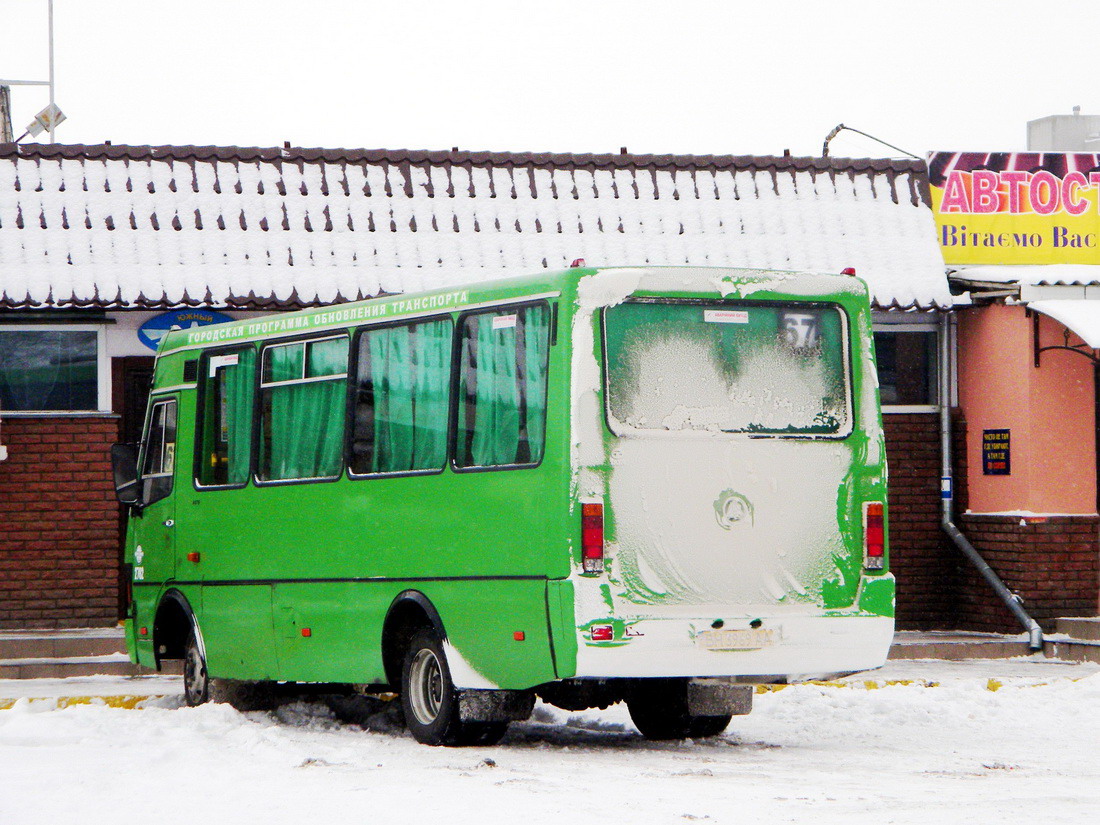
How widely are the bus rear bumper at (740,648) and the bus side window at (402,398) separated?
5.69 feet

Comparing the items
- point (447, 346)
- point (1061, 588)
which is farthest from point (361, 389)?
point (1061, 588)

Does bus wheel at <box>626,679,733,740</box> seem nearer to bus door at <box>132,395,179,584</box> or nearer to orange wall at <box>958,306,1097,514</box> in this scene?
bus door at <box>132,395,179,584</box>

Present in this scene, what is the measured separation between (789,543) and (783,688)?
11.9 ft

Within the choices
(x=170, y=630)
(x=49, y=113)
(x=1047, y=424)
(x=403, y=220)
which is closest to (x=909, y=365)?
(x=1047, y=424)

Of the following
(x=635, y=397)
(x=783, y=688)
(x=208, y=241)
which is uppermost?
(x=208, y=241)

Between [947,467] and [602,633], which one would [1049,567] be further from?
[602,633]

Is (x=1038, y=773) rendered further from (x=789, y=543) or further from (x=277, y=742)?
(x=277, y=742)

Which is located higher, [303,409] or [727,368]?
[727,368]

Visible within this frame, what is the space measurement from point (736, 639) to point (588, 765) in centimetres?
110

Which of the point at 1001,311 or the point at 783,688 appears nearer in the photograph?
the point at 783,688

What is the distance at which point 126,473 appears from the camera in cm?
1390

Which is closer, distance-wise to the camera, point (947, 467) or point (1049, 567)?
point (1049, 567)

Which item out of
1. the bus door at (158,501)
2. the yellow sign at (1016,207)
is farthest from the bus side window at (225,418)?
the yellow sign at (1016,207)

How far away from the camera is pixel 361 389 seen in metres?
11.8
